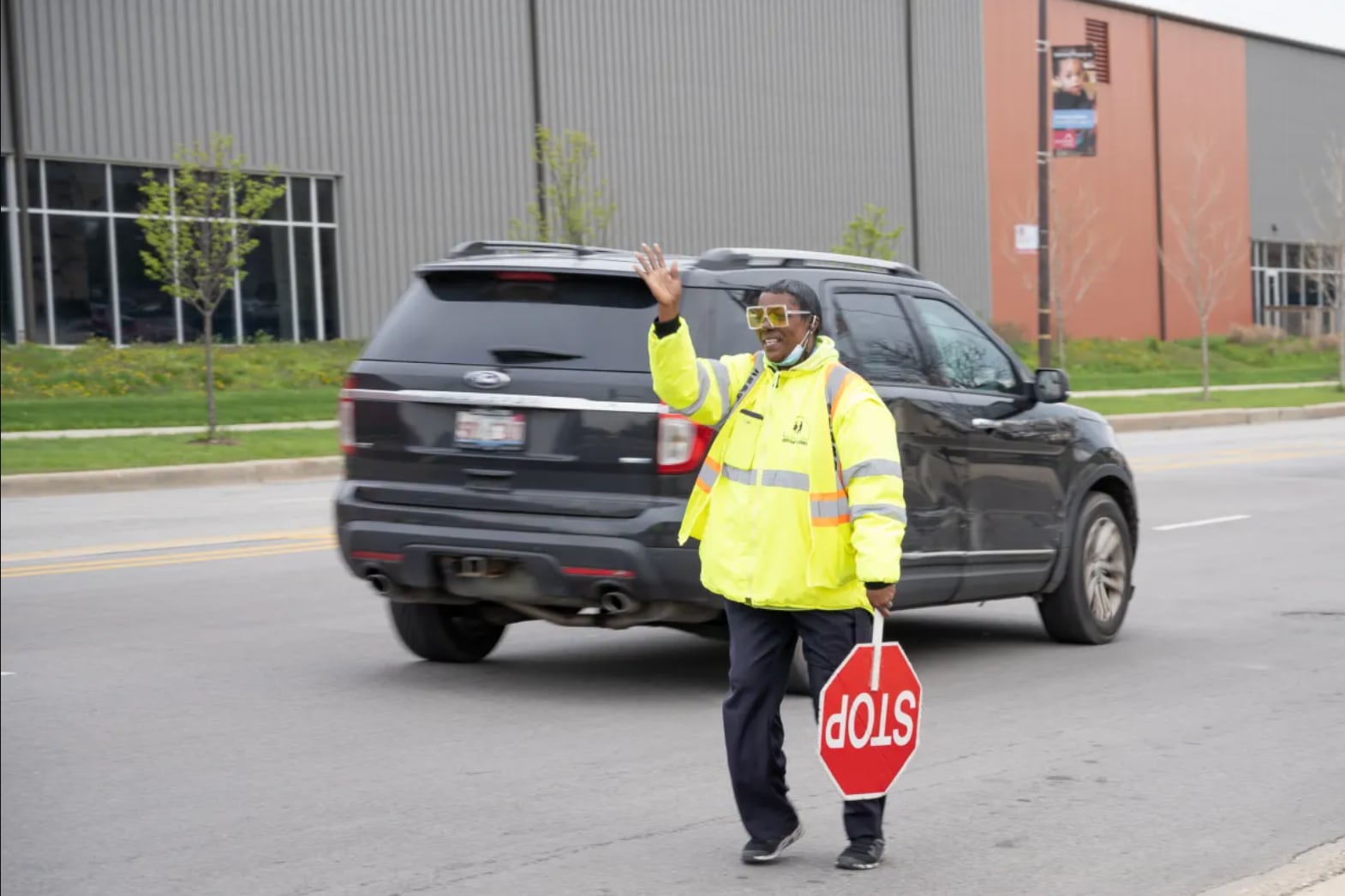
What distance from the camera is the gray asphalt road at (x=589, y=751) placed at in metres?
5.79

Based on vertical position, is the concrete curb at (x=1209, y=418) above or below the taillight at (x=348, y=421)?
below

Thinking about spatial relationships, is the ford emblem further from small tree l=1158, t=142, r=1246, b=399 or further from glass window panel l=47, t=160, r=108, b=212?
small tree l=1158, t=142, r=1246, b=399

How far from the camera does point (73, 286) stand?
35.3m

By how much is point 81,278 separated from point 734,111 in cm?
1730

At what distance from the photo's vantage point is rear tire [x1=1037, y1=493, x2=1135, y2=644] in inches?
390

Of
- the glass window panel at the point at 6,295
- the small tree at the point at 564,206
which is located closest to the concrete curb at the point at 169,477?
the small tree at the point at 564,206

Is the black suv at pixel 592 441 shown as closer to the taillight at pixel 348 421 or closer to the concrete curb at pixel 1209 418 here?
the taillight at pixel 348 421

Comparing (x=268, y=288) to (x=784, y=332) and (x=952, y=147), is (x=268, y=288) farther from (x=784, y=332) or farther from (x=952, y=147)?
(x=784, y=332)

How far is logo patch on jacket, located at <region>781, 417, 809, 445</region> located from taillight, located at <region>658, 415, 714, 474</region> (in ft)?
7.77

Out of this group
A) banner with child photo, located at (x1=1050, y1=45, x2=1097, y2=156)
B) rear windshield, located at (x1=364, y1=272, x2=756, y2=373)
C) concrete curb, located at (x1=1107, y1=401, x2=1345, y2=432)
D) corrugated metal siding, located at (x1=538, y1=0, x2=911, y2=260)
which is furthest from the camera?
corrugated metal siding, located at (x1=538, y1=0, x2=911, y2=260)

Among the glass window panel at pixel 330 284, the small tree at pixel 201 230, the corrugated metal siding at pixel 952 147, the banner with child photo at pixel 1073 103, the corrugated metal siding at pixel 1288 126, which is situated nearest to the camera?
the small tree at pixel 201 230

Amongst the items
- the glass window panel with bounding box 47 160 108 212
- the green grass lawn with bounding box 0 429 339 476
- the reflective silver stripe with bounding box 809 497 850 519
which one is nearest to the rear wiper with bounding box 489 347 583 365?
the reflective silver stripe with bounding box 809 497 850 519

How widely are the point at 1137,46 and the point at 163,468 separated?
4511 cm

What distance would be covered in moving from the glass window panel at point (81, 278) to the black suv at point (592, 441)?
1088 inches
